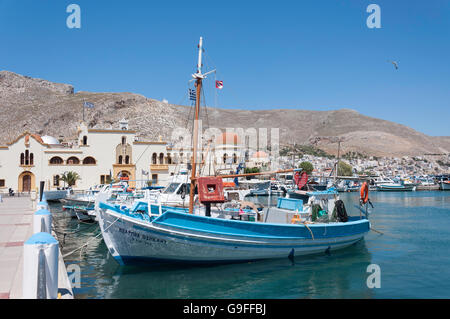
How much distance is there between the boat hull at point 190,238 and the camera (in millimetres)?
12984

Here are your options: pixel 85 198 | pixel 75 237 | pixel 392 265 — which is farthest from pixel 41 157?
pixel 392 265

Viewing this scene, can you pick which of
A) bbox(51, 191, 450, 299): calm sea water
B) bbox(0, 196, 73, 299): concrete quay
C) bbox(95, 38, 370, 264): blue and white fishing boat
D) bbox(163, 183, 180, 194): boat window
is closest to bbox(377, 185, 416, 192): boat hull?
bbox(51, 191, 450, 299): calm sea water

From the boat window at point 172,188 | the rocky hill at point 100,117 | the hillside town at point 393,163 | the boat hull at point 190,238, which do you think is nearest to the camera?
the boat hull at point 190,238

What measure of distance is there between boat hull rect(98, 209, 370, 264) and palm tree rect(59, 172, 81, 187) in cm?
3557

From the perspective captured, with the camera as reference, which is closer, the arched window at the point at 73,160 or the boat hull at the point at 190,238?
the boat hull at the point at 190,238

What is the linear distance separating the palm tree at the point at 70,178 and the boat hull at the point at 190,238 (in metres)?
35.6

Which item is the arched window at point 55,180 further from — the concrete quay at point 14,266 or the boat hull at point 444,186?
the boat hull at point 444,186

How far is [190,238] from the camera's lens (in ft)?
43.1

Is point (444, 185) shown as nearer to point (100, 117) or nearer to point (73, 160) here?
point (73, 160)

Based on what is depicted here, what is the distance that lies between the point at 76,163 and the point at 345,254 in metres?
42.5

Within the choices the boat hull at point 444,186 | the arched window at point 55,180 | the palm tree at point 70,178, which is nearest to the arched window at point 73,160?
the palm tree at point 70,178

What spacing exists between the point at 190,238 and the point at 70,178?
38.5 metres

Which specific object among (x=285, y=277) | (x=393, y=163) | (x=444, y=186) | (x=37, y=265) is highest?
(x=393, y=163)

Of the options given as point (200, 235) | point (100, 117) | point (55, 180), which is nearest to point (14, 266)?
point (200, 235)
